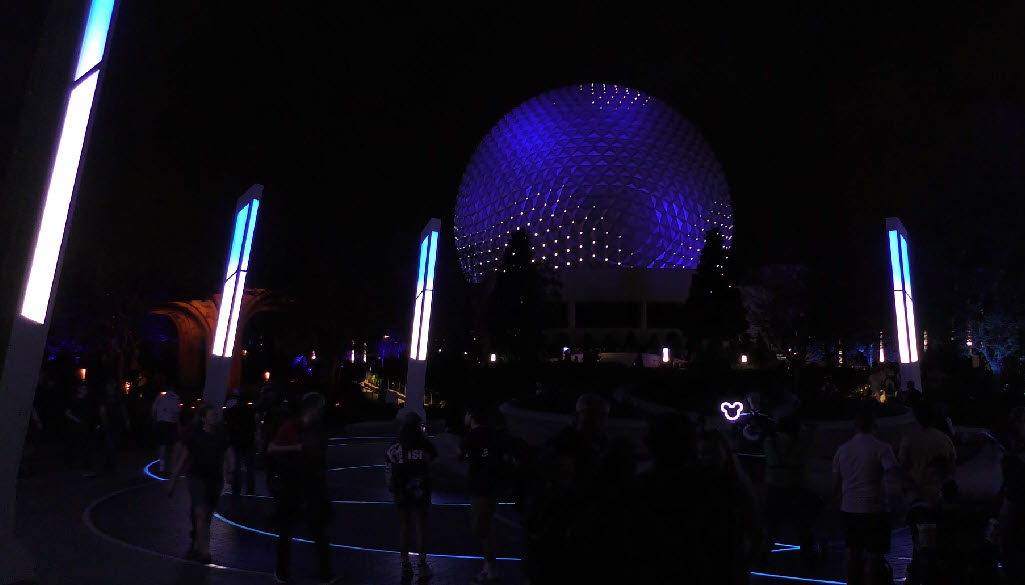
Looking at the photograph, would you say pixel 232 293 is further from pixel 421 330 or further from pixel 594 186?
pixel 594 186

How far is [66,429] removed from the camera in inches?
608

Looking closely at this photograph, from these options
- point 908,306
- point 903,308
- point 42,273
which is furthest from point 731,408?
point 42,273

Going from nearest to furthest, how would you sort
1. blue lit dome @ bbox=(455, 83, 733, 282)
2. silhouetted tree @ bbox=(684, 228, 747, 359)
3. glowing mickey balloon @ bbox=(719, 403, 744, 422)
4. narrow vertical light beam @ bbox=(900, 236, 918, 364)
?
1. glowing mickey balloon @ bbox=(719, 403, 744, 422)
2. narrow vertical light beam @ bbox=(900, 236, 918, 364)
3. silhouetted tree @ bbox=(684, 228, 747, 359)
4. blue lit dome @ bbox=(455, 83, 733, 282)

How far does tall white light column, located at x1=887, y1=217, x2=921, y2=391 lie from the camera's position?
18.3 m

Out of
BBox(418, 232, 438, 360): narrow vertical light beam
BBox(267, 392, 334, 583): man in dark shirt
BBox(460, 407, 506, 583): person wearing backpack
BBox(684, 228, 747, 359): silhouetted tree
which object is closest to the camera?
BBox(460, 407, 506, 583): person wearing backpack

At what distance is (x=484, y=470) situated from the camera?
24.1ft

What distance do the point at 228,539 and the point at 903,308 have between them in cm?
1527

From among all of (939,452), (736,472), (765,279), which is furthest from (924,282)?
(736,472)

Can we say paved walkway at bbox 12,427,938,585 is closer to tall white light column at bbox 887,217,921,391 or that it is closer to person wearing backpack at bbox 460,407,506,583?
person wearing backpack at bbox 460,407,506,583

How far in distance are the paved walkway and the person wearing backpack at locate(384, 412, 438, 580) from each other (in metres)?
0.26

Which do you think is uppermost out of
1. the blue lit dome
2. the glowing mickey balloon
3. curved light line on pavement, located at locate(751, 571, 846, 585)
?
the blue lit dome

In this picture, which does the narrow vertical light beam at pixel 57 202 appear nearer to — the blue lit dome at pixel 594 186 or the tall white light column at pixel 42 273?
the tall white light column at pixel 42 273

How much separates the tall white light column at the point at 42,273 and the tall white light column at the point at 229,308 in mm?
7421

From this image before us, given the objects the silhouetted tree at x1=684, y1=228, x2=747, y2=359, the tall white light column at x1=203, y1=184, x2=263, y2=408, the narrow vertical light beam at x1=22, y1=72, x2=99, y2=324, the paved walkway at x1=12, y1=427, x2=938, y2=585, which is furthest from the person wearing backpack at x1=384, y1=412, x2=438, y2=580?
the silhouetted tree at x1=684, y1=228, x2=747, y2=359
